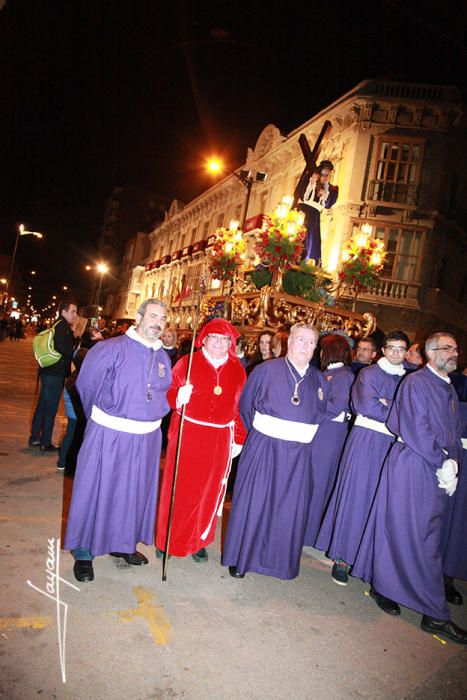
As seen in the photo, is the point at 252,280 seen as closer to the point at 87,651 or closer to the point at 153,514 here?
the point at 153,514

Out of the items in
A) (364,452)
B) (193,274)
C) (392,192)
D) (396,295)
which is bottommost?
(364,452)

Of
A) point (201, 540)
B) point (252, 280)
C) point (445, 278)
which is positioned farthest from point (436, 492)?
point (445, 278)

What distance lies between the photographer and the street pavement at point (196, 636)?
2473mm

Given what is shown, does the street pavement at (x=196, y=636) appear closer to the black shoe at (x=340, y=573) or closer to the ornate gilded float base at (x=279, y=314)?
the black shoe at (x=340, y=573)

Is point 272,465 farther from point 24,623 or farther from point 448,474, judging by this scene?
point 24,623

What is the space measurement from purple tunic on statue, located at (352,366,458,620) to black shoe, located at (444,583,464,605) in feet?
3.01

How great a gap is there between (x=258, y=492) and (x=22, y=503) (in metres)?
2.60

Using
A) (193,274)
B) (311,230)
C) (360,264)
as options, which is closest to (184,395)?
(360,264)

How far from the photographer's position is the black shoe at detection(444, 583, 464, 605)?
14.0 feet

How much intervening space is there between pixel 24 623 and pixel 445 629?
3.09 meters

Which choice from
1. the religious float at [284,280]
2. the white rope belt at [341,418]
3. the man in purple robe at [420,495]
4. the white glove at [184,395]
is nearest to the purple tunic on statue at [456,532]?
the man in purple robe at [420,495]

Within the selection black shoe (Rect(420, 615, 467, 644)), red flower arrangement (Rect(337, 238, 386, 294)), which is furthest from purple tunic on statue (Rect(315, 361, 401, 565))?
red flower arrangement (Rect(337, 238, 386, 294))

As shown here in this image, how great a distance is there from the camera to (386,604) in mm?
3742

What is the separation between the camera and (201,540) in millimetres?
4004
